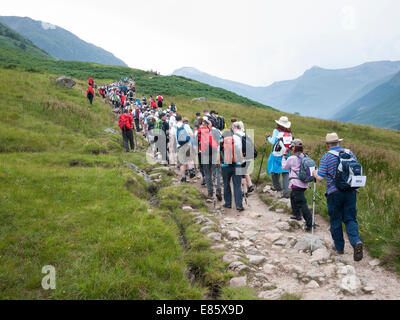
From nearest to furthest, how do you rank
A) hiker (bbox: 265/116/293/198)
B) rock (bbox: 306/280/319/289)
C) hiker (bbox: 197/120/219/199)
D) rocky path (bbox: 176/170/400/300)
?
rocky path (bbox: 176/170/400/300) → rock (bbox: 306/280/319/289) → hiker (bbox: 265/116/293/198) → hiker (bbox: 197/120/219/199)

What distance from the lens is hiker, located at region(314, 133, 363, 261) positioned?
5938 mm

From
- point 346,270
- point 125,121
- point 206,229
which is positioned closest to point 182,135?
point 125,121

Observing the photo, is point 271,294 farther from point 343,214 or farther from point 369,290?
point 343,214

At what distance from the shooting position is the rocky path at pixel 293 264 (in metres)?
4.80

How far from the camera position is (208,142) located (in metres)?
10.5

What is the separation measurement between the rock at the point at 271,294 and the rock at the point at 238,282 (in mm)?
381

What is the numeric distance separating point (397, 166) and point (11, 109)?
21.0m

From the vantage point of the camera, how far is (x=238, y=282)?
5.12 metres

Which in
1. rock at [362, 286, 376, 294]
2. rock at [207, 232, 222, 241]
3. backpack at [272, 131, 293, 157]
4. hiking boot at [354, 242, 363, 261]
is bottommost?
rock at [362, 286, 376, 294]

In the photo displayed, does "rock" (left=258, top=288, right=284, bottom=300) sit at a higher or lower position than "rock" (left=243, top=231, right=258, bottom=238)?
lower

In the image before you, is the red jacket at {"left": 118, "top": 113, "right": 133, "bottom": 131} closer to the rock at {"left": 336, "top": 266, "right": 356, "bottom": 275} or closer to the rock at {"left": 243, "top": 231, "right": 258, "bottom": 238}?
the rock at {"left": 243, "top": 231, "right": 258, "bottom": 238}

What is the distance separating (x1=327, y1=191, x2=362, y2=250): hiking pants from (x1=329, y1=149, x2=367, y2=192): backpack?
251 mm

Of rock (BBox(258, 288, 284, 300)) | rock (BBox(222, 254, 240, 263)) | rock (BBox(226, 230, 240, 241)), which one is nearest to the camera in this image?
rock (BBox(258, 288, 284, 300))

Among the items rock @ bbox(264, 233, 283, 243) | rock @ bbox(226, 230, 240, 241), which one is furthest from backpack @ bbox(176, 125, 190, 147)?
rock @ bbox(264, 233, 283, 243)
